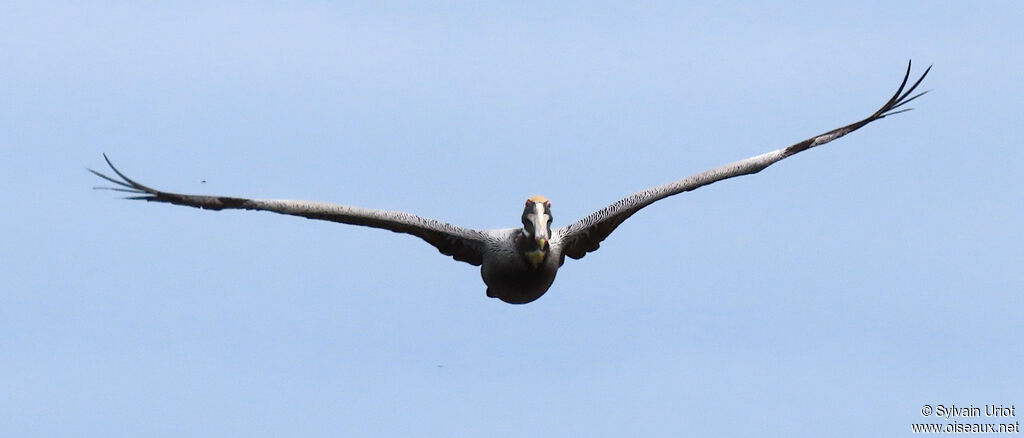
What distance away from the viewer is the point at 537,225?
19.3m

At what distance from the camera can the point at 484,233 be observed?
67.2 ft

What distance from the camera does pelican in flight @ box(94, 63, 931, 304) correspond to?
1941cm

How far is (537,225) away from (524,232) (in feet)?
1.98

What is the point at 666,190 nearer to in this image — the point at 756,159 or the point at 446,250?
the point at 756,159

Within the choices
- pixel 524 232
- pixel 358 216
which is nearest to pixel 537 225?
pixel 524 232

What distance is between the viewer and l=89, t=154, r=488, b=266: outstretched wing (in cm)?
1838

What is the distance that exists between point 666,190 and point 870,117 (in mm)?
3447

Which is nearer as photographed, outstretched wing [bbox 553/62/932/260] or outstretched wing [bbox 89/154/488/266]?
outstretched wing [bbox 89/154/488/266]

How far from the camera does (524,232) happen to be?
19.9m

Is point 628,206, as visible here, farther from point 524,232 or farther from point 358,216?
point 358,216

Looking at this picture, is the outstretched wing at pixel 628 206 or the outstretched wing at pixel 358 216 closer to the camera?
the outstretched wing at pixel 358 216

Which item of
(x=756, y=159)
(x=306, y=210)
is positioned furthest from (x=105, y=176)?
(x=756, y=159)

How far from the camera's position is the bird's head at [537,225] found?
760 inches

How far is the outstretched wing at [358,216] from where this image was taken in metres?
18.4
